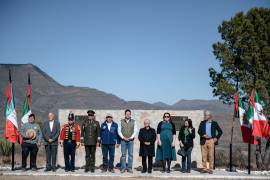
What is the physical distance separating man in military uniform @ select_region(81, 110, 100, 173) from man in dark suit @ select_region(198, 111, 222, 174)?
3.25 meters

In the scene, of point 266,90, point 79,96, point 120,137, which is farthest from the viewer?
point 79,96

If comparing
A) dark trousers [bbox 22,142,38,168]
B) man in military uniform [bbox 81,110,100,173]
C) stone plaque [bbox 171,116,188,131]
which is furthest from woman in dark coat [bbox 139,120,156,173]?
dark trousers [bbox 22,142,38,168]

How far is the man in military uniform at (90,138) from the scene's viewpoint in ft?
41.2

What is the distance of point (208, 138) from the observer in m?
12.8

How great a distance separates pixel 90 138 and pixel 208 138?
143 inches

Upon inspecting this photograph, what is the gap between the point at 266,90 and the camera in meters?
15.3

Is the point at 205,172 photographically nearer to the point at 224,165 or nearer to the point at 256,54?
the point at 224,165

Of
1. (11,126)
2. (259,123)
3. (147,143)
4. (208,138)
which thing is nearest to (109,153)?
(147,143)

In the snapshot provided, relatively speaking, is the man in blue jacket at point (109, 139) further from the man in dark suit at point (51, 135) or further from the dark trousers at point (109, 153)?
the man in dark suit at point (51, 135)

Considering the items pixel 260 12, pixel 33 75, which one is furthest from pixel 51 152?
pixel 33 75

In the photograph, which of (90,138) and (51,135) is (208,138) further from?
(51,135)

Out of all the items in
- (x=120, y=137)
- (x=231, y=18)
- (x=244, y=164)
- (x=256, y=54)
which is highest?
(x=231, y=18)

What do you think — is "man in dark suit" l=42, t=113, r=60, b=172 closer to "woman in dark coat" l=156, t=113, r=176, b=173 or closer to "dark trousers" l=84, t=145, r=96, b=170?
"dark trousers" l=84, t=145, r=96, b=170

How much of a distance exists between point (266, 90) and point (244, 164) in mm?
3367
